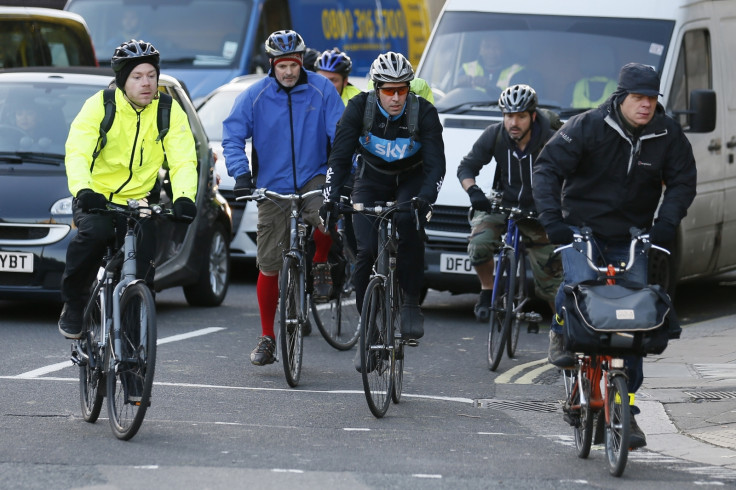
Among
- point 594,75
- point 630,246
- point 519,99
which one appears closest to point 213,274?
point 594,75

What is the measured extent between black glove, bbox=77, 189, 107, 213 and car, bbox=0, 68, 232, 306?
3.10 meters

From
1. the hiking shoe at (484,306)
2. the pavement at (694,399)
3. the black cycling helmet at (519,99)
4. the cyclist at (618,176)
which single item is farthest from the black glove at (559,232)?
the hiking shoe at (484,306)

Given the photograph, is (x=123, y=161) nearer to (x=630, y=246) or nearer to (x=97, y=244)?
(x=97, y=244)

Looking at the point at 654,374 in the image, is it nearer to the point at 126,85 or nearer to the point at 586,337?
the point at 586,337

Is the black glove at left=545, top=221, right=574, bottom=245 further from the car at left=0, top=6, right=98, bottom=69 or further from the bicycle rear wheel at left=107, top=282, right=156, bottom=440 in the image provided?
the car at left=0, top=6, right=98, bottom=69

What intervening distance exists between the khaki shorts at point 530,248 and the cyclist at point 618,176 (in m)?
3.21

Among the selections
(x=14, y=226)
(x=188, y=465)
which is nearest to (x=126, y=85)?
(x=188, y=465)

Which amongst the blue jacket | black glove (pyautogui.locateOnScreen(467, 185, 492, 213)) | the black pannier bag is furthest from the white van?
the black pannier bag

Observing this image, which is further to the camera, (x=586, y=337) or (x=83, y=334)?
(x=83, y=334)

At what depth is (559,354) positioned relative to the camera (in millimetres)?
7484

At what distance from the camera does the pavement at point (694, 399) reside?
784cm

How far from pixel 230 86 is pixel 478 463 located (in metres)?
10.3

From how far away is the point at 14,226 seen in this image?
1134 centimetres

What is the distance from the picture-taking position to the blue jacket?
996 cm
